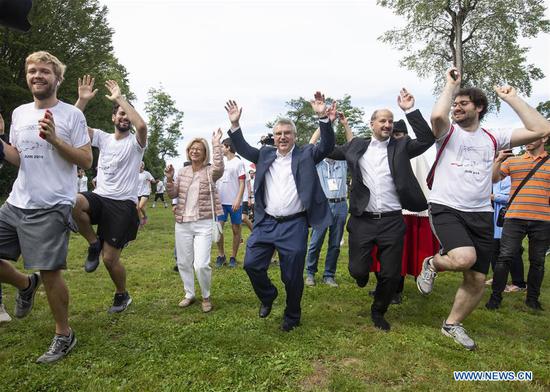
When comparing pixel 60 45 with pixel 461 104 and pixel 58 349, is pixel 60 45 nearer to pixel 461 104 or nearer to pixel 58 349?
pixel 58 349

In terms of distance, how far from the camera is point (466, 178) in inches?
154

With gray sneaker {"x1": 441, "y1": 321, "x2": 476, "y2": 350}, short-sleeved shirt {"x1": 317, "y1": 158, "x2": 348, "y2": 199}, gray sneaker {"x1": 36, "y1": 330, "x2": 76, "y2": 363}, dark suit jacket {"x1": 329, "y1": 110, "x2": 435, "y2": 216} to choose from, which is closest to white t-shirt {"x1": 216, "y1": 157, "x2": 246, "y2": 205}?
short-sleeved shirt {"x1": 317, "y1": 158, "x2": 348, "y2": 199}

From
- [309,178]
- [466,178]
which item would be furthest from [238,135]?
[466,178]

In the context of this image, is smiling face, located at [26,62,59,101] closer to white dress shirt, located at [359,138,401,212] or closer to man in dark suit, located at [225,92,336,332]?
man in dark suit, located at [225,92,336,332]

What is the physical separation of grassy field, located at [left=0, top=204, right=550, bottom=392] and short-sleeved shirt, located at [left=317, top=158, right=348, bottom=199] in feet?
5.29

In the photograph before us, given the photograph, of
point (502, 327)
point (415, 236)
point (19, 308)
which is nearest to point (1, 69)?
point (19, 308)

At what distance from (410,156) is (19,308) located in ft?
14.1

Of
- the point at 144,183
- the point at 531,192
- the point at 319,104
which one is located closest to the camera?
the point at 319,104

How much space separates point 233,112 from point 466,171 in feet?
8.33

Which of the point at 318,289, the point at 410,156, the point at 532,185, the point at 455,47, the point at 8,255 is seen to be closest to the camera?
the point at 8,255

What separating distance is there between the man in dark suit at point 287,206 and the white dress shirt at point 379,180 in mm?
531

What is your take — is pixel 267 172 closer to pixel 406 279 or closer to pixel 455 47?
pixel 406 279

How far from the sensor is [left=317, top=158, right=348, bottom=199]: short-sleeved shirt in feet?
21.3

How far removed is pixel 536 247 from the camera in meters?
5.39
